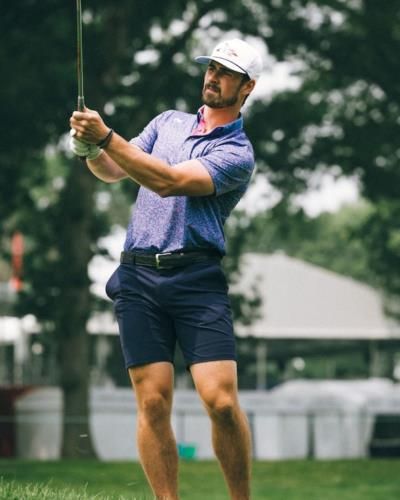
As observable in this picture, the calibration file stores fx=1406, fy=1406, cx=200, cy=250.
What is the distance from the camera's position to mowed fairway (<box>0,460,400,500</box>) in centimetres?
1438

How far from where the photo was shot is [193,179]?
20.0 ft

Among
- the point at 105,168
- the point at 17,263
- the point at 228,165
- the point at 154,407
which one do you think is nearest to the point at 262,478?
the point at 17,263

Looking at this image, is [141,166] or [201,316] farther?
[201,316]

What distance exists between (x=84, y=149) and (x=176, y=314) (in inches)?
33.8

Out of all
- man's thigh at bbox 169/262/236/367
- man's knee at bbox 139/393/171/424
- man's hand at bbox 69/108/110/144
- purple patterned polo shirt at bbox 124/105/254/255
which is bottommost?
man's knee at bbox 139/393/171/424

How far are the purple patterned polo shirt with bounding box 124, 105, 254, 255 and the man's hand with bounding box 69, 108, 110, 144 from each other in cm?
50

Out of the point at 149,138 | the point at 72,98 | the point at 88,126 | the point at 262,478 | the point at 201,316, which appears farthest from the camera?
the point at 72,98

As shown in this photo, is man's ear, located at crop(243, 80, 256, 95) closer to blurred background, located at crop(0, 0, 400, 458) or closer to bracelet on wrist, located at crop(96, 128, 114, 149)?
bracelet on wrist, located at crop(96, 128, 114, 149)

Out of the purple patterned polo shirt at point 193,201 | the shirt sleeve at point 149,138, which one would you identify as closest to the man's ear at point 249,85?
the purple patterned polo shirt at point 193,201

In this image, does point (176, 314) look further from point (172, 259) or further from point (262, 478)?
point (262, 478)

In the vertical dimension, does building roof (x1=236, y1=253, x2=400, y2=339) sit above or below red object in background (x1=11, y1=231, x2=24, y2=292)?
below

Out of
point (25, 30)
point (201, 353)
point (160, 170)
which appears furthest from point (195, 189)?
point (25, 30)

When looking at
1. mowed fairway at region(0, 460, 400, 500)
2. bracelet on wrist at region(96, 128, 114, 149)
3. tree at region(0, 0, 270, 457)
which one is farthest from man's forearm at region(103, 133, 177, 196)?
tree at region(0, 0, 270, 457)

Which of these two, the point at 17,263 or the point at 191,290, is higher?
the point at 191,290
